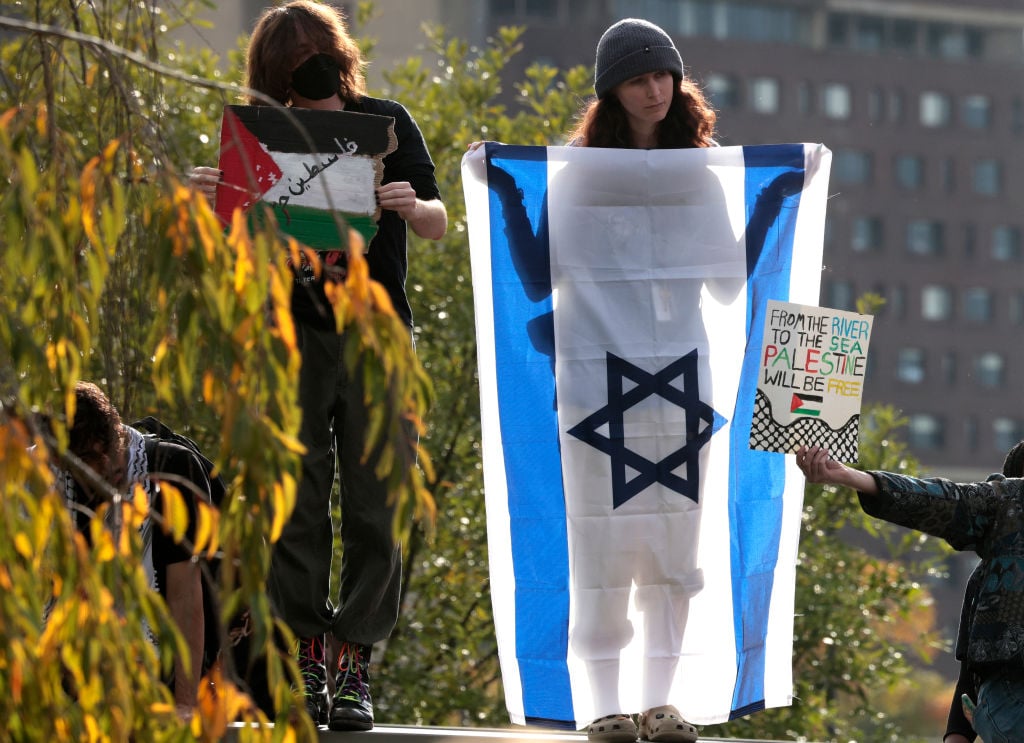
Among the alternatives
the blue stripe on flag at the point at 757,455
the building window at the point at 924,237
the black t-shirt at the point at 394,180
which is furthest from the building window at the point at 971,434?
the black t-shirt at the point at 394,180

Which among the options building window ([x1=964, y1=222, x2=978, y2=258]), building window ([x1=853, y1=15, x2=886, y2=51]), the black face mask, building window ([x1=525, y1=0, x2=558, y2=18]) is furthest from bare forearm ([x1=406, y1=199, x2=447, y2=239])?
building window ([x1=853, y1=15, x2=886, y2=51])

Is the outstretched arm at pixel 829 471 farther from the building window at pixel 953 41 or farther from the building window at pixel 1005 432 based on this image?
the building window at pixel 953 41

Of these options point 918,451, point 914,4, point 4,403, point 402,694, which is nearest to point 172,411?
point 402,694

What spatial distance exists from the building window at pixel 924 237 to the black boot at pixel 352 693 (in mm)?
52464

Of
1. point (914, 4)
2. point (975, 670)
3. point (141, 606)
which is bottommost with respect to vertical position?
point (975, 670)

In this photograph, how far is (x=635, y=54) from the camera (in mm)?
4059

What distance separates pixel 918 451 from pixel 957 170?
9378 millimetres

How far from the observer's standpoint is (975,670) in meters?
3.74

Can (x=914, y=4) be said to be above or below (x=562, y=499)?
above

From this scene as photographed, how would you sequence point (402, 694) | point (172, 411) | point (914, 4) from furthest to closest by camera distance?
point (914, 4) → point (402, 694) → point (172, 411)

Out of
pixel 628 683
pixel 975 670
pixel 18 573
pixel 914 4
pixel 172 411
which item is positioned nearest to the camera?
pixel 18 573

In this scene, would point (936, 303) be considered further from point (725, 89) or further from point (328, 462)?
point (328, 462)

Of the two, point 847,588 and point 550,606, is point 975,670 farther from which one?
point 847,588

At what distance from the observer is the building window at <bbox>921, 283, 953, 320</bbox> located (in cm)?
5475
